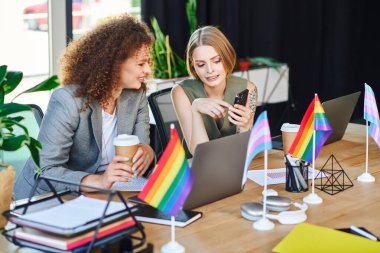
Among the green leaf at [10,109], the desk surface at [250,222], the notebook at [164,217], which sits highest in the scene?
the green leaf at [10,109]

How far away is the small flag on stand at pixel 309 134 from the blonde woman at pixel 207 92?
1.42 ft

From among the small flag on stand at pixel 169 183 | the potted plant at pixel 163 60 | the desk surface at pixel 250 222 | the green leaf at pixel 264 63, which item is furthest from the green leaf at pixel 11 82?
the green leaf at pixel 264 63

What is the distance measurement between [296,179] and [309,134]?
0.50 feet

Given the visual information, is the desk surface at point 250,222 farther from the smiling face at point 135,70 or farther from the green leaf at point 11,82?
the smiling face at point 135,70

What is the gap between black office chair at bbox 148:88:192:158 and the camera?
112 inches

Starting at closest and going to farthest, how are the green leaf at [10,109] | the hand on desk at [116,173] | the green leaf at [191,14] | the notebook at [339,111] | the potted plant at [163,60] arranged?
the green leaf at [10,109] < the hand on desk at [116,173] < the notebook at [339,111] < the potted plant at [163,60] < the green leaf at [191,14]

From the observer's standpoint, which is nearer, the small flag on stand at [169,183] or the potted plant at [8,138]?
the small flag on stand at [169,183]

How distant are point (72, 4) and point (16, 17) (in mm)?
385

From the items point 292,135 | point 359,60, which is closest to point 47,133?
point 292,135

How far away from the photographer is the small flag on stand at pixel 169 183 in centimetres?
169

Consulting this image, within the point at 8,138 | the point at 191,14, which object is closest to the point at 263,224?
the point at 8,138

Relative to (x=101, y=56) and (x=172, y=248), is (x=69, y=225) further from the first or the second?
(x=101, y=56)

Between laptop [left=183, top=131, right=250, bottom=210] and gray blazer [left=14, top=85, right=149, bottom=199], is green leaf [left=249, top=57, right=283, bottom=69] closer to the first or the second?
gray blazer [left=14, top=85, right=149, bottom=199]

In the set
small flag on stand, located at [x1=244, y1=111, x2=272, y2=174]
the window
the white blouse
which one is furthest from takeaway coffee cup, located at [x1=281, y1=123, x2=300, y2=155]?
the window
